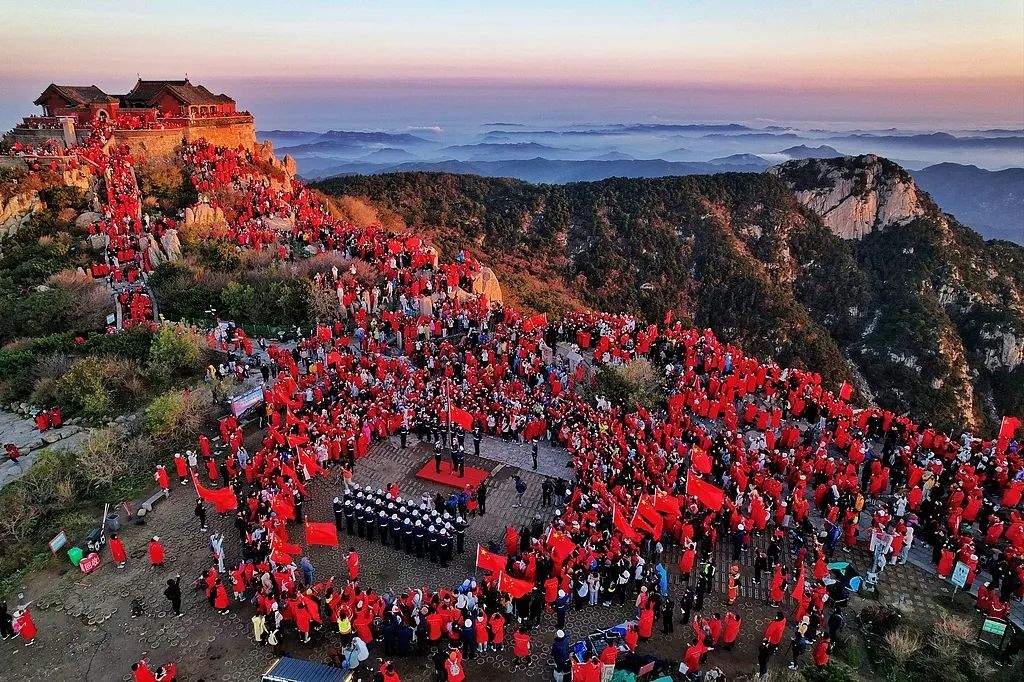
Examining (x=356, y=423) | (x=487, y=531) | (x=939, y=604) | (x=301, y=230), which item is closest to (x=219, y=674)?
(x=487, y=531)

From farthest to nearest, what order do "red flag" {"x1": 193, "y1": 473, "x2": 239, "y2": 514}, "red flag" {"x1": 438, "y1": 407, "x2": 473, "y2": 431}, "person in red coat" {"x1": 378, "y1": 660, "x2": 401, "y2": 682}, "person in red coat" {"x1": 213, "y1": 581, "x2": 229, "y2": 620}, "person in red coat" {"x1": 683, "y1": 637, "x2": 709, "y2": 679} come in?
"red flag" {"x1": 438, "y1": 407, "x2": 473, "y2": 431} → "red flag" {"x1": 193, "y1": 473, "x2": 239, "y2": 514} → "person in red coat" {"x1": 213, "y1": 581, "x2": 229, "y2": 620} → "person in red coat" {"x1": 683, "y1": 637, "x2": 709, "y2": 679} → "person in red coat" {"x1": 378, "y1": 660, "x2": 401, "y2": 682}

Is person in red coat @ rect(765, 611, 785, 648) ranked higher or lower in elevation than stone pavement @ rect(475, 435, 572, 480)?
higher

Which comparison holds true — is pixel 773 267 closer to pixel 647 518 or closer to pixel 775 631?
pixel 647 518

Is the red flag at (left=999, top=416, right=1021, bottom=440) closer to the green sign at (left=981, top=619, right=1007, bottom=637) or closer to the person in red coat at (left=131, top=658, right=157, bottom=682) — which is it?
the green sign at (left=981, top=619, right=1007, bottom=637)

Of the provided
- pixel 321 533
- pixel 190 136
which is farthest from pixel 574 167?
pixel 321 533

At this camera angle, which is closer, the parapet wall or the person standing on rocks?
the person standing on rocks

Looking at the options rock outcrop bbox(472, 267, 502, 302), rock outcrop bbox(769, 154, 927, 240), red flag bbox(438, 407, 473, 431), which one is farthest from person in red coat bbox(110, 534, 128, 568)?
rock outcrop bbox(769, 154, 927, 240)
